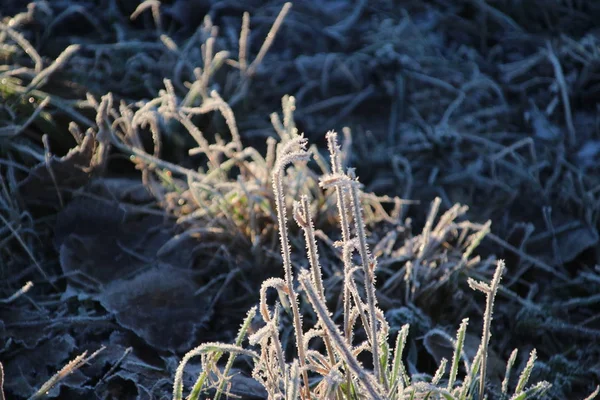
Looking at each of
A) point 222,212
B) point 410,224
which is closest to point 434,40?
point 410,224

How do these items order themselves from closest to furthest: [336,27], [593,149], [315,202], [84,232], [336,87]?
[84,232]
[315,202]
[593,149]
[336,87]
[336,27]

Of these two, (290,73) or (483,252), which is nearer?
(483,252)

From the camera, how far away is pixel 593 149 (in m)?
2.26

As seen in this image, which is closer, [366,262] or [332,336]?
[332,336]

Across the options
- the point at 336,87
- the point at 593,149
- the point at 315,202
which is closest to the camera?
the point at 315,202

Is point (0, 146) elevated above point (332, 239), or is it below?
above

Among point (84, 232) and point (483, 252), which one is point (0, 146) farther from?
point (483, 252)

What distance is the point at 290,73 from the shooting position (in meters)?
2.52

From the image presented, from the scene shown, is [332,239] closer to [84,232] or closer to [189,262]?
[189,262]

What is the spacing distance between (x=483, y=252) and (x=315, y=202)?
1.44ft

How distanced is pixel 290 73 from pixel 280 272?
103 centimetres

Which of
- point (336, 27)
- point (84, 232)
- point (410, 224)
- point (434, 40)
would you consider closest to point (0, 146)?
point (84, 232)

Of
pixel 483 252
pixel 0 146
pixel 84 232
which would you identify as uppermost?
pixel 0 146

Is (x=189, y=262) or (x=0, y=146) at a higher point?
(x=0, y=146)
